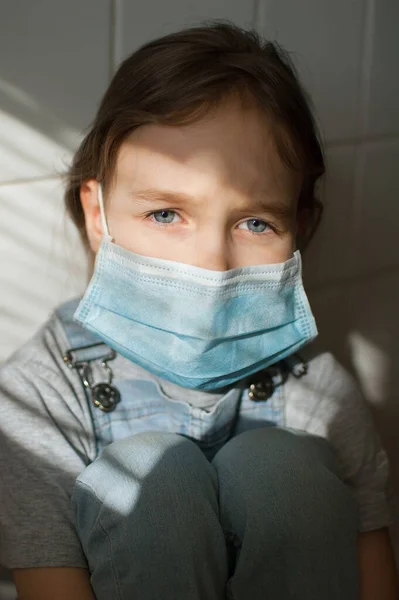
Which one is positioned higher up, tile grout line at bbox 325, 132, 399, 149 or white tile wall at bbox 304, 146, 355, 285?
tile grout line at bbox 325, 132, 399, 149

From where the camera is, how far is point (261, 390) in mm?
1107

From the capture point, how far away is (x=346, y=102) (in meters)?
Answer: 1.36

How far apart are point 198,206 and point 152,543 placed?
0.37 metres

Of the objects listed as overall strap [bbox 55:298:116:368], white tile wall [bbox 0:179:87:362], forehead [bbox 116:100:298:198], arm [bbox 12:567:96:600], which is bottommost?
arm [bbox 12:567:96:600]

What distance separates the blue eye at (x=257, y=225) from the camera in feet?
3.31

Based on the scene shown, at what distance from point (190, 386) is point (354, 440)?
0.85ft

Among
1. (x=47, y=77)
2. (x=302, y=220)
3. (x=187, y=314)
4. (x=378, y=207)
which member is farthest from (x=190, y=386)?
(x=378, y=207)

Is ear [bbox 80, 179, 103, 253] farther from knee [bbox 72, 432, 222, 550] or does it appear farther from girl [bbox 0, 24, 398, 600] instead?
knee [bbox 72, 432, 222, 550]

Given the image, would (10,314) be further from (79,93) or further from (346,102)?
(346,102)

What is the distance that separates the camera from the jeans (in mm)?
818

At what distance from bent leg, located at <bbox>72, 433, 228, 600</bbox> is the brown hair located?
1.16 ft

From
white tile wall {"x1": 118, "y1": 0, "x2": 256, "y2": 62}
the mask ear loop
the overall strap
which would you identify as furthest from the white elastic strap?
white tile wall {"x1": 118, "y1": 0, "x2": 256, "y2": 62}

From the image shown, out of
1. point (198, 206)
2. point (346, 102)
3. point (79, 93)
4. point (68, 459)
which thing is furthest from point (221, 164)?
point (346, 102)

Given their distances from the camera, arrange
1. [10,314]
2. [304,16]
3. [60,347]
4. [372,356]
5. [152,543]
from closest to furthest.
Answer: [152,543] < [60,347] < [10,314] < [304,16] < [372,356]
